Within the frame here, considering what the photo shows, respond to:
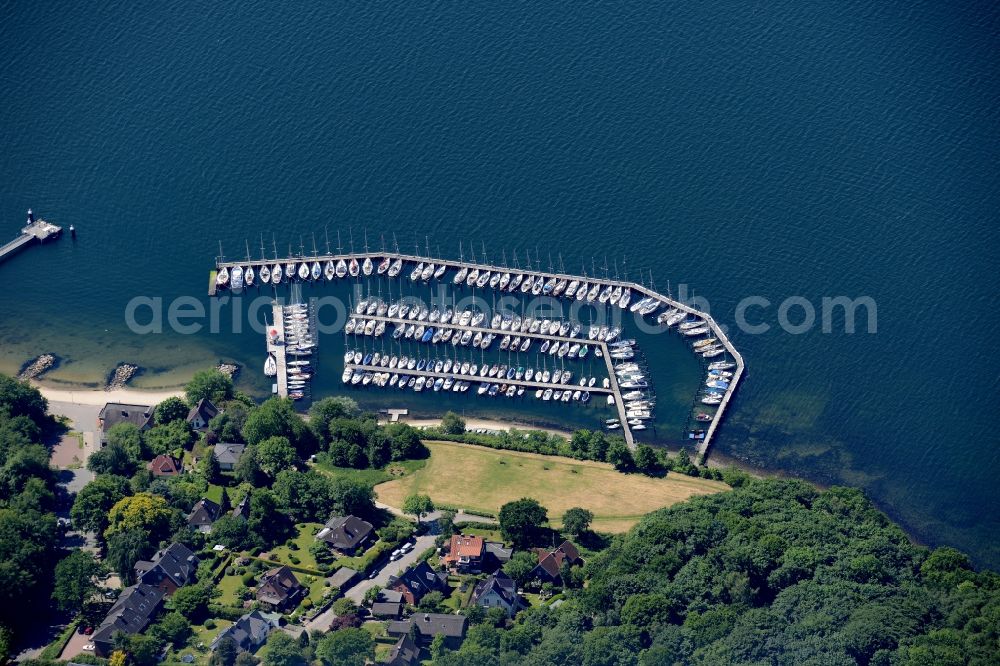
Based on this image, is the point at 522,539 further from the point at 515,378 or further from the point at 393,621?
the point at 515,378

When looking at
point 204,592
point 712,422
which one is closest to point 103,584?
point 204,592

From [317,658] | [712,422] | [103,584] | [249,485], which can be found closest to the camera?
[317,658]

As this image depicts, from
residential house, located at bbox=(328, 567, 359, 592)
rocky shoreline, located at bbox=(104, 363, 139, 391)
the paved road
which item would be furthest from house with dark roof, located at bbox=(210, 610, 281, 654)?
rocky shoreline, located at bbox=(104, 363, 139, 391)

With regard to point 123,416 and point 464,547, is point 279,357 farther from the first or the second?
point 464,547

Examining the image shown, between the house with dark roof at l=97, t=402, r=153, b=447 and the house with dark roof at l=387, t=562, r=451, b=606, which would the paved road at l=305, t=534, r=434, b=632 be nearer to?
the house with dark roof at l=387, t=562, r=451, b=606

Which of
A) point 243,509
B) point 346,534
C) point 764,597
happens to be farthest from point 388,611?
point 764,597

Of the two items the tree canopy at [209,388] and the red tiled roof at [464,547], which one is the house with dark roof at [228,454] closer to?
the tree canopy at [209,388]

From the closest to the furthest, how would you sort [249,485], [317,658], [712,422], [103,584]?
1. [317,658]
2. [103,584]
3. [249,485]
4. [712,422]
